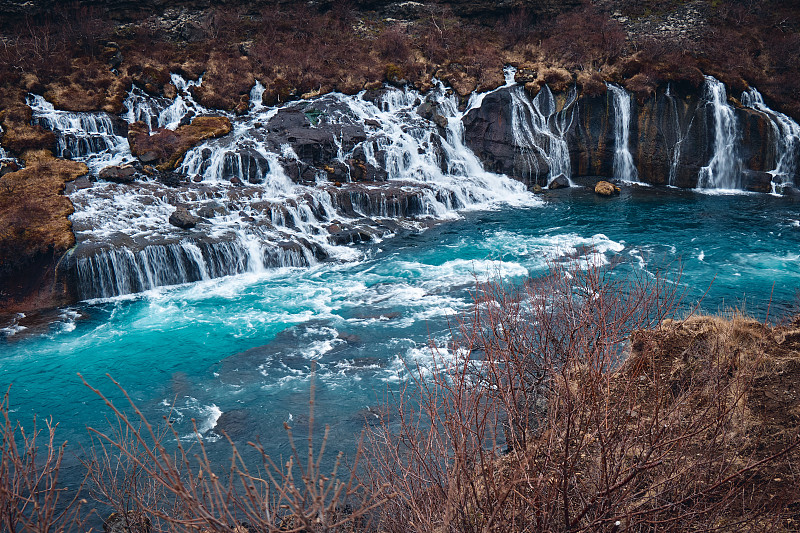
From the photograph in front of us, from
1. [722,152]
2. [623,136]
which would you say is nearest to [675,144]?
[722,152]

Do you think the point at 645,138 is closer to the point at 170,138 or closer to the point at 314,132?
the point at 314,132

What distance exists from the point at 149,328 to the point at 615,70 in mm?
30050

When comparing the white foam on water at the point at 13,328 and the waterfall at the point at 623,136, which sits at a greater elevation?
the waterfall at the point at 623,136

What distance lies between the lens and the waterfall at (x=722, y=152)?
30359mm

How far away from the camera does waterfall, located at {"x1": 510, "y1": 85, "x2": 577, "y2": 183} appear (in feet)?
106

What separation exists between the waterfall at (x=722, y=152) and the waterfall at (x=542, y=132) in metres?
7.32

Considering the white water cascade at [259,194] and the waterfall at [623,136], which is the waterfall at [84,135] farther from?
the waterfall at [623,136]

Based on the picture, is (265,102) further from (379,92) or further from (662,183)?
(662,183)

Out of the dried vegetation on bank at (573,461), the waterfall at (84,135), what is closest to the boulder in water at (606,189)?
the dried vegetation on bank at (573,461)

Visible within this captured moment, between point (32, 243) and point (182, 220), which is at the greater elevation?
point (182, 220)

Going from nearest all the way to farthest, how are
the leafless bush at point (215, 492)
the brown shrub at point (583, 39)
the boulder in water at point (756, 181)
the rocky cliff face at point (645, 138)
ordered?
the leafless bush at point (215, 492)
the boulder in water at point (756, 181)
the rocky cliff face at point (645, 138)
the brown shrub at point (583, 39)

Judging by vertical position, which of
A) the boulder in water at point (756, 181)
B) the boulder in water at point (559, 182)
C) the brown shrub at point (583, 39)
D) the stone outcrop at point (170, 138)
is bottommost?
the boulder in water at point (756, 181)

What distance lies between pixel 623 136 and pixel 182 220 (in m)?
24.5

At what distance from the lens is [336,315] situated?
1853cm
